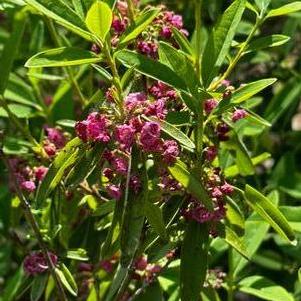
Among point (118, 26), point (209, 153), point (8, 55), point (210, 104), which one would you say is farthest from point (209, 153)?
point (8, 55)

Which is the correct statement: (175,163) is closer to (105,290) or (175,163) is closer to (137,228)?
(137,228)

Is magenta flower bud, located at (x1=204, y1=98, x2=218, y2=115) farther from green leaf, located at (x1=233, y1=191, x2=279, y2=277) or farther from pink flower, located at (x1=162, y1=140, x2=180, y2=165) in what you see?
green leaf, located at (x1=233, y1=191, x2=279, y2=277)

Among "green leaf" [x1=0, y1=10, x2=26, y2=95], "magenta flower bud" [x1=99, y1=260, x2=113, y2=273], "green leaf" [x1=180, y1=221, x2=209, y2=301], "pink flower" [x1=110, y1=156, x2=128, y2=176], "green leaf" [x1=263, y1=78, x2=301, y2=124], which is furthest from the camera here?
"green leaf" [x1=263, y1=78, x2=301, y2=124]

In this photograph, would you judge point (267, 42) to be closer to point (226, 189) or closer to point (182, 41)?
point (182, 41)

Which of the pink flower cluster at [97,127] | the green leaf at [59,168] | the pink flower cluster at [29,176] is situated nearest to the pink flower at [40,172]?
the pink flower cluster at [29,176]

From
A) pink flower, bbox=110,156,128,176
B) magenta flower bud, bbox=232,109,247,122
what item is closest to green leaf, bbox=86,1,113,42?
pink flower, bbox=110,156,128,176
